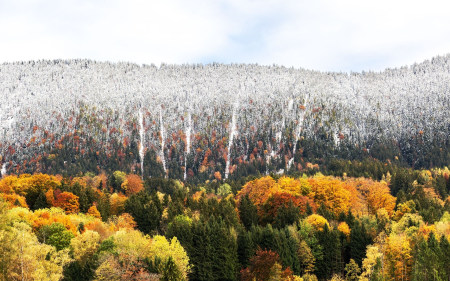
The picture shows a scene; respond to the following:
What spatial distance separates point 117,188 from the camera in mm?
191625

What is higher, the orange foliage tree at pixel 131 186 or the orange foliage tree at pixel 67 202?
the orange foliage tree at pixel 67 202

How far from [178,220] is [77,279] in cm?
3259

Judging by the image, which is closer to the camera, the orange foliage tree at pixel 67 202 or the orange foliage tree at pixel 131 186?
the orange foliage tree at pixel 67 202

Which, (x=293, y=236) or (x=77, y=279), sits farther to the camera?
(x=293, y=236)

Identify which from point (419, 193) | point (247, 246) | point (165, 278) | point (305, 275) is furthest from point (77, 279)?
point (419, 193)

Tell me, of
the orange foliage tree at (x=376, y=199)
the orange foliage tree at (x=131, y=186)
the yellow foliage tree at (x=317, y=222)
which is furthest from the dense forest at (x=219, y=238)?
the orange foliage tree at (x=131, y=186)

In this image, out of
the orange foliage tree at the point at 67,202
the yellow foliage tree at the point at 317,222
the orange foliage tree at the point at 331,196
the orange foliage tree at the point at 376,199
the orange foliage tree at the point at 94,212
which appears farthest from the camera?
the orange foliage tree at the point at 376,199

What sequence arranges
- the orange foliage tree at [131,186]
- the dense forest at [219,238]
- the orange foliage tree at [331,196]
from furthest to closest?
the orange foliage tree at [131,186] → the orange foliage tree at [331,196] → the dense forest at [219,238]

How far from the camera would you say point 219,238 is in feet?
293

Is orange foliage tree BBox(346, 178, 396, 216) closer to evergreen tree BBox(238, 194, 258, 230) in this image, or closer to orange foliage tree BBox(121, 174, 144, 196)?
evergreen tree BBox(238, 194, 258, 230)

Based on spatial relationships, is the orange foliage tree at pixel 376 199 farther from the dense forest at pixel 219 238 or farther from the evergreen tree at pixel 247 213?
the evergreen tree at pixel 247 213

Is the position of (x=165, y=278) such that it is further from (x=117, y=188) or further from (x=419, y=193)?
(x=117, y=188)

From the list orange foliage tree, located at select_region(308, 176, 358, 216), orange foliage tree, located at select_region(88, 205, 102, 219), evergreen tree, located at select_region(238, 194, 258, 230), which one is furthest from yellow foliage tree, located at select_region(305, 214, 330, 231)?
orange foliage tree, located at select_region(88, 205, 102, 219)

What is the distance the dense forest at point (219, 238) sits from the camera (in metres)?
70.6
